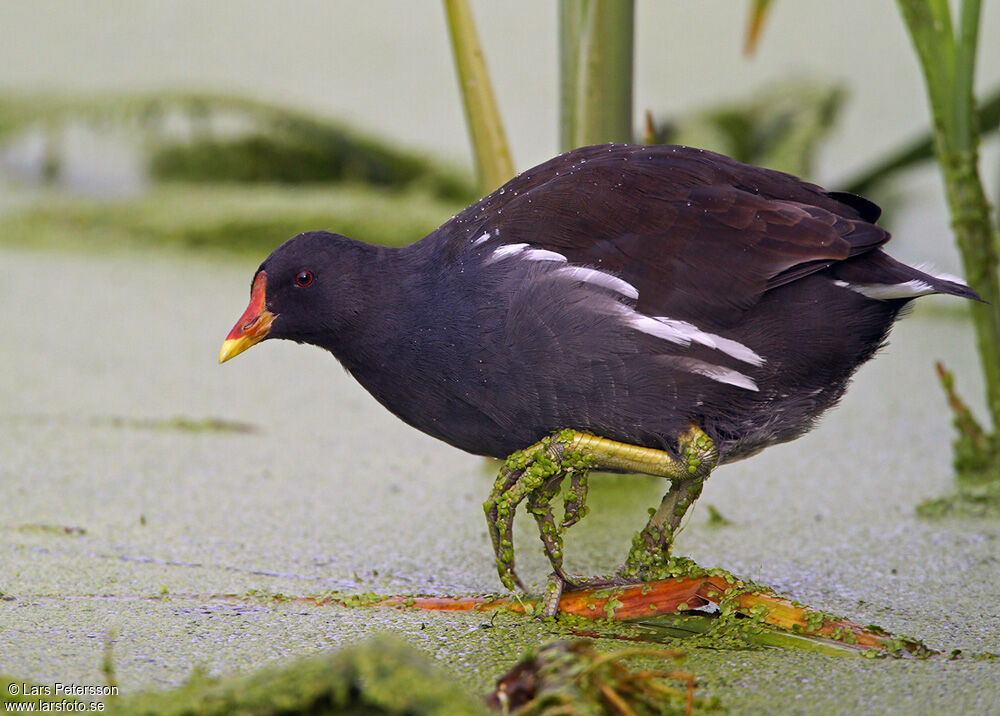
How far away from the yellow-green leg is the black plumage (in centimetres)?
3

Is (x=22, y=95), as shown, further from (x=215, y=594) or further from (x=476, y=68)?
(x=215, y=594)

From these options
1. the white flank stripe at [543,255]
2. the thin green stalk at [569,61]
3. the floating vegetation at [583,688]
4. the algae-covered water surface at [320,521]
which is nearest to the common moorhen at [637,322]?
the white flank stripe at [543,255]

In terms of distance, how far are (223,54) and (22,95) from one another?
0.99m

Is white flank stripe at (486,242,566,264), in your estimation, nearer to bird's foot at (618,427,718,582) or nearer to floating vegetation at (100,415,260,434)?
bird's foot at (618,427,718,582)

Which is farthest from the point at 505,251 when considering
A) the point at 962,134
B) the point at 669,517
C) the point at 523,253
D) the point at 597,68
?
the point at 962,134

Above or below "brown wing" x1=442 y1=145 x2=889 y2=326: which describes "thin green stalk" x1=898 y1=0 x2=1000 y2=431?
above

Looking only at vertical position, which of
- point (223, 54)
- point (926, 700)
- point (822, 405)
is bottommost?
point (926, 700)

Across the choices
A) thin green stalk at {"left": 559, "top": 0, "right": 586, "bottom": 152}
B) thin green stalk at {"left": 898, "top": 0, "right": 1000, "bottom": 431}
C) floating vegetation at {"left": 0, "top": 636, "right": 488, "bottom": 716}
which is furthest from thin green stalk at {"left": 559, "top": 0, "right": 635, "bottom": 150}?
floating vegetation at {"left": 0, "top": 636, "right": 488, "bottom": 716}

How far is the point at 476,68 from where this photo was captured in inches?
98.3

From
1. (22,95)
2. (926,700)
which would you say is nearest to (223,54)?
(22,95)

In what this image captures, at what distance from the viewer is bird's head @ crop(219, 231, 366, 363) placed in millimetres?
1897

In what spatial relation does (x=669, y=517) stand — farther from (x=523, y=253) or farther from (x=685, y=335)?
(x=523, y=253)

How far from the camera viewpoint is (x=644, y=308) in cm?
175

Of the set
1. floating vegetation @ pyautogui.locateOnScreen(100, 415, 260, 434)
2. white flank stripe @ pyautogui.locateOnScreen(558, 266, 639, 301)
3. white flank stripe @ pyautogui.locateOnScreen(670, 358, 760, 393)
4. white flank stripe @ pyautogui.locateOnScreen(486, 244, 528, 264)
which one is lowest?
white flank stripe @ pyautogui.locateOnScreen(670, 358, 760, 393)
